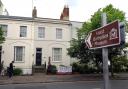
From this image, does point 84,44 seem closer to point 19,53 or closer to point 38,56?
point 38,56

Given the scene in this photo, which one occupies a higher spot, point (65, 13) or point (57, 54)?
point (65, 13)

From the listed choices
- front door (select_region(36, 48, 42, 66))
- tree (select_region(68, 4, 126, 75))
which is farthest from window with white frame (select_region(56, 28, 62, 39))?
tree (select_region(68, 4, 126, 75))

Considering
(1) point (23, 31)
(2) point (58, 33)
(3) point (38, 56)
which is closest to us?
(1) point (23, 31)

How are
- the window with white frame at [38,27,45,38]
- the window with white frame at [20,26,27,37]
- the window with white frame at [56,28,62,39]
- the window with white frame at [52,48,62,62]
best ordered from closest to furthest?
the window with white frame at [20,26,27,37] → the window with white frame at [38,27,45,38] → the window with white frame at [52,48,62,62] → the window with white frame at [56,28,62,39]

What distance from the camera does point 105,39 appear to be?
5094 mm

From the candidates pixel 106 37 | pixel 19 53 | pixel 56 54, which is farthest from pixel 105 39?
pixel 56 54

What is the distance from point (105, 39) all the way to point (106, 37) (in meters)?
0.05

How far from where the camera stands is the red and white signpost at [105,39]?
469 centimetres

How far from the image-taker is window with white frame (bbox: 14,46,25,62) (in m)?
35.4

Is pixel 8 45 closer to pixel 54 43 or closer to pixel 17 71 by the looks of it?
pixel 17 71

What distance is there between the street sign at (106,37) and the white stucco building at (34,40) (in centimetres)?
2979

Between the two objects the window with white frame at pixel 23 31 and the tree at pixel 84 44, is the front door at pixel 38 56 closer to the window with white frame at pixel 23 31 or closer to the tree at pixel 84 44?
the window with white frame at pixel 23 31

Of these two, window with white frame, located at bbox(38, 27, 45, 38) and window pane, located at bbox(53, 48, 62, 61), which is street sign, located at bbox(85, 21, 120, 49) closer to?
window with white frame, located at bbox(38, 27, 45, 38)

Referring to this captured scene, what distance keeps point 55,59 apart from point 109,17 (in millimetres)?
11860
